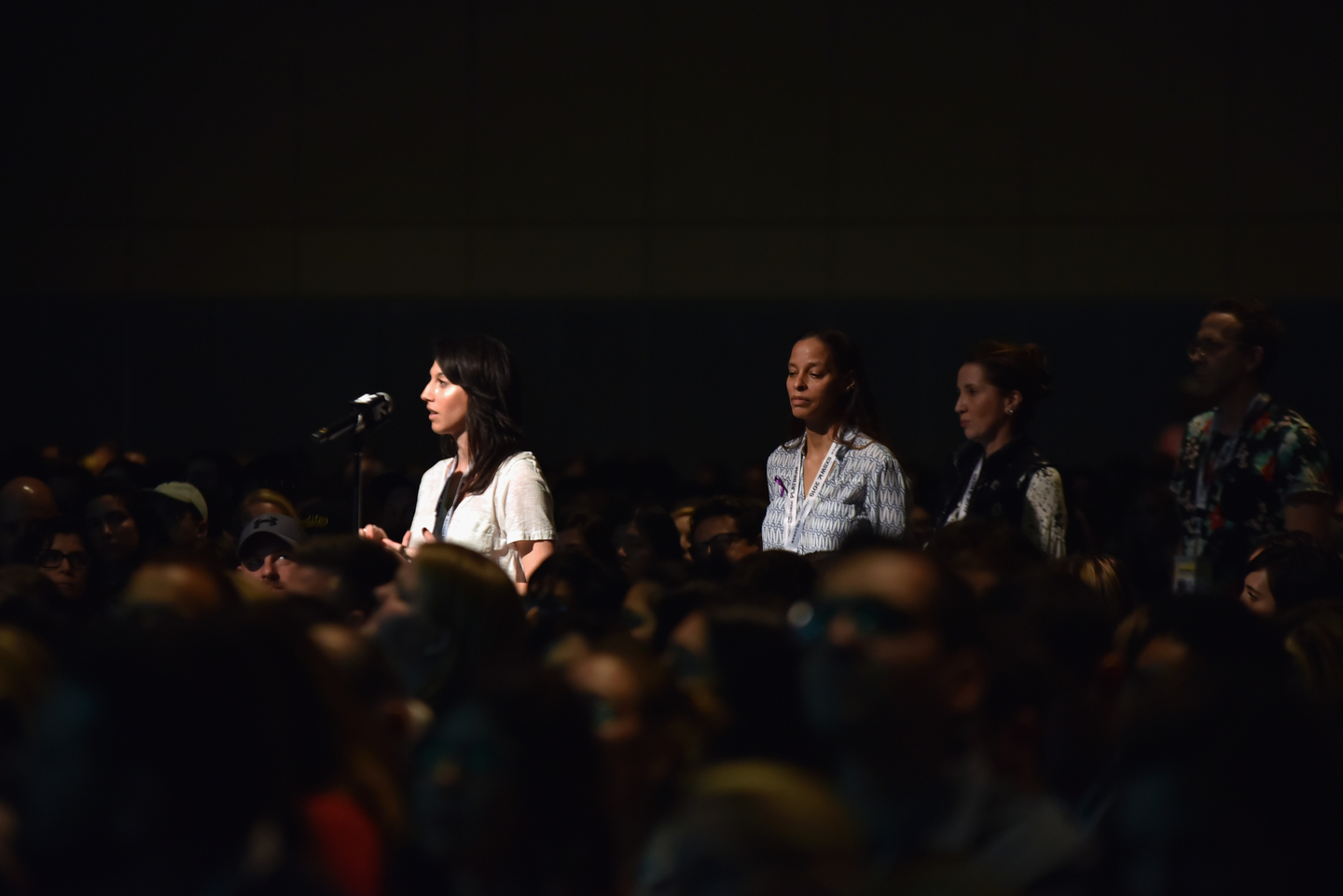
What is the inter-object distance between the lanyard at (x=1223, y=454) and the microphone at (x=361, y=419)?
8.59ft

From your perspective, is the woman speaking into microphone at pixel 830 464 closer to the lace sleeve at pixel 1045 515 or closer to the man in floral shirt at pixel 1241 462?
the lace sleeve at pixel 1045 515

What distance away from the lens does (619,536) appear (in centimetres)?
643

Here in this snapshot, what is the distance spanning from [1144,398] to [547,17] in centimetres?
604

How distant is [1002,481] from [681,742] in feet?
8.09

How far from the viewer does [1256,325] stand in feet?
16.0

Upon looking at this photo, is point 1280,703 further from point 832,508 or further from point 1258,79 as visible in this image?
point 1258,79

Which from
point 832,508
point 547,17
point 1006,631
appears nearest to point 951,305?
point 547,17

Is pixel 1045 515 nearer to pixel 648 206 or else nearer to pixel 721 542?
pixel 721 542

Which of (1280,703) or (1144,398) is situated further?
(1144,398)

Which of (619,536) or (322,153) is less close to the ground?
(322,153)

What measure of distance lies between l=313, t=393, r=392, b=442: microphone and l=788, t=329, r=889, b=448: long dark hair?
5.04 feet

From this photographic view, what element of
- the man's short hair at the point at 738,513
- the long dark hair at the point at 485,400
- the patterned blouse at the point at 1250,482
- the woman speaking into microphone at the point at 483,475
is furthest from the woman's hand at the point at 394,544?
the patterned blouse at the point at 1250,482

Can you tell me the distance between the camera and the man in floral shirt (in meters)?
4.73

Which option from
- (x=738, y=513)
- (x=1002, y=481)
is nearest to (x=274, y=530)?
(x=738, y=513)
